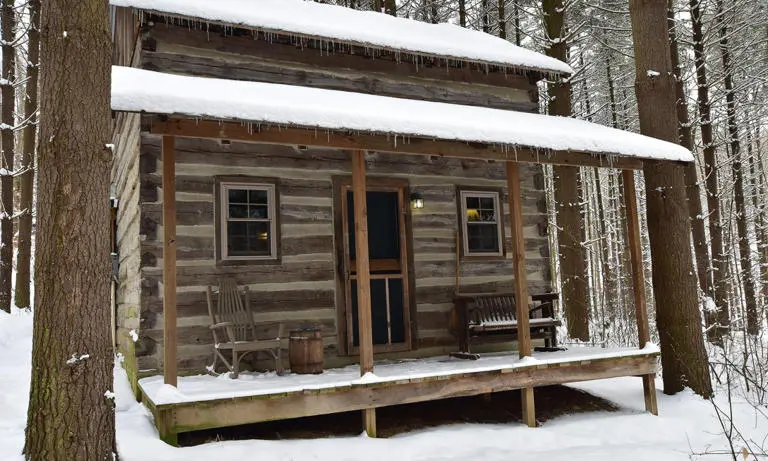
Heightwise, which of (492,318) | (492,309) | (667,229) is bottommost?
(492,318)

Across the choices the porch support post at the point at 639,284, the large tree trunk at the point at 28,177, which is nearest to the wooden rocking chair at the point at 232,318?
the porch support post at the point at 639,284

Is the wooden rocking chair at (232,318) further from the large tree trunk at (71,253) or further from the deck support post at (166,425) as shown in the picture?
the large tree trunk at (71,253)

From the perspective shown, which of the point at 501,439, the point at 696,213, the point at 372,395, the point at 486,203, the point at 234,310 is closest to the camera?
the point at 372,395

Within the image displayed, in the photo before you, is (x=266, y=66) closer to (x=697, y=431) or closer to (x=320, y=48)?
(x=320, y=48)

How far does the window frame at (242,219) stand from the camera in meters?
7.76

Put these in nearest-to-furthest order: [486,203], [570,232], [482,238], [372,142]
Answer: [372,142] → [482,238] → [486,203] → [570,232]

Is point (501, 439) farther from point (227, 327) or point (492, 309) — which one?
point (227, 327)

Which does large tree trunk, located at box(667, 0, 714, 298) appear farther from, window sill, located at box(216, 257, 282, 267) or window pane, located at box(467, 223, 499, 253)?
window sill, located at box(216, 257, 282, 267)

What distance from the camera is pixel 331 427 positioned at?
23.0 ft

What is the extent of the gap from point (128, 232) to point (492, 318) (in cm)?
540

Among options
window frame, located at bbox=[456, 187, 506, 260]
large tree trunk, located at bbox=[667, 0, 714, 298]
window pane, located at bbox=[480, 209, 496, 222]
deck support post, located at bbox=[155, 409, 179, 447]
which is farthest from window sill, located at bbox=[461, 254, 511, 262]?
deck support post, located at bbox=[155, 409, 179, 447]

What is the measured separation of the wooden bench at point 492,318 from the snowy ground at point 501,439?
4.17ft

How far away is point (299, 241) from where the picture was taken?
8266mm

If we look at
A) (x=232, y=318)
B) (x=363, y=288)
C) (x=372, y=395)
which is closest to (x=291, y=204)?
(x=232, y=318)
